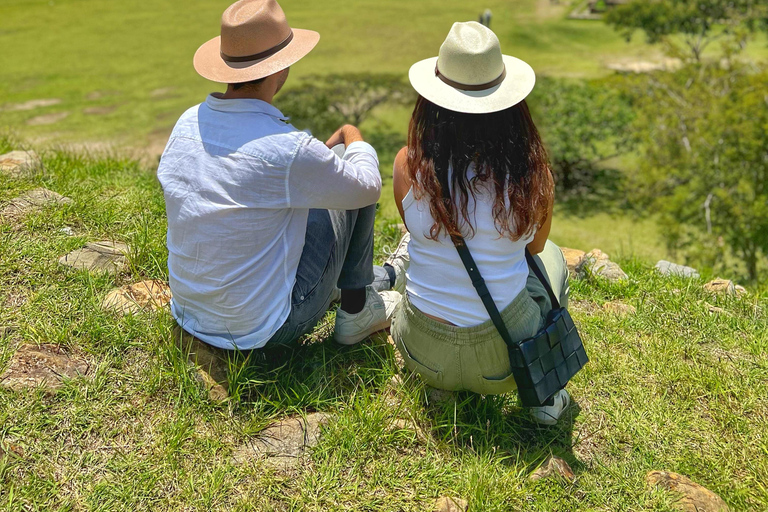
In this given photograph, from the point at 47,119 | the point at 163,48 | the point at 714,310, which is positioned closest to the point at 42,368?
the point at 714,310

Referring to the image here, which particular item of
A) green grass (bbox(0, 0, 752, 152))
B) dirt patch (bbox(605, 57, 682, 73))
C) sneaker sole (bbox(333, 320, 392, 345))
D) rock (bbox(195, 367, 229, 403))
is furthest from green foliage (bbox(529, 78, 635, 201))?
rock (bbox(195, 367, 229, 403))

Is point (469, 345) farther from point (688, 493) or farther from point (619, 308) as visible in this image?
point (619, 308)

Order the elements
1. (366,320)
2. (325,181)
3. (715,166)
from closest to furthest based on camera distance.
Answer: (325,181), (366,320), (715,166)

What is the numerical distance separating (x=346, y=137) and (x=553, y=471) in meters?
1.19

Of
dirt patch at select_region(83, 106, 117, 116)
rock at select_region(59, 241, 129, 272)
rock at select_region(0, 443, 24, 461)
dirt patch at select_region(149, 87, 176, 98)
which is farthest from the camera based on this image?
dirt patch at select_region(149, 87, 176, 98)

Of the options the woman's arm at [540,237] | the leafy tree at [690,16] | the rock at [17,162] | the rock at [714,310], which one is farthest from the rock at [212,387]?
the leafy tree at [690,16]

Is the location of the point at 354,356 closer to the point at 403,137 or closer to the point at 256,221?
the point at 256,221

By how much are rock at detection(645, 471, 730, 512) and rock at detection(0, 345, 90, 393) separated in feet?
5.44

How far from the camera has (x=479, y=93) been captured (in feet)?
5.73

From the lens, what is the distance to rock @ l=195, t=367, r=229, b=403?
74.5 inches

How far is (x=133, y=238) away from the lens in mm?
2596

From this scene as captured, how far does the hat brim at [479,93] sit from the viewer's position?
1.71 metres

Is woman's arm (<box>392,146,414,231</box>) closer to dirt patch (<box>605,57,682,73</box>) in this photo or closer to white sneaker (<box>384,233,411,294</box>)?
white sneaker (<box>384,233,411,294</box>)

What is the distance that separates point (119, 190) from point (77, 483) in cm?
178
